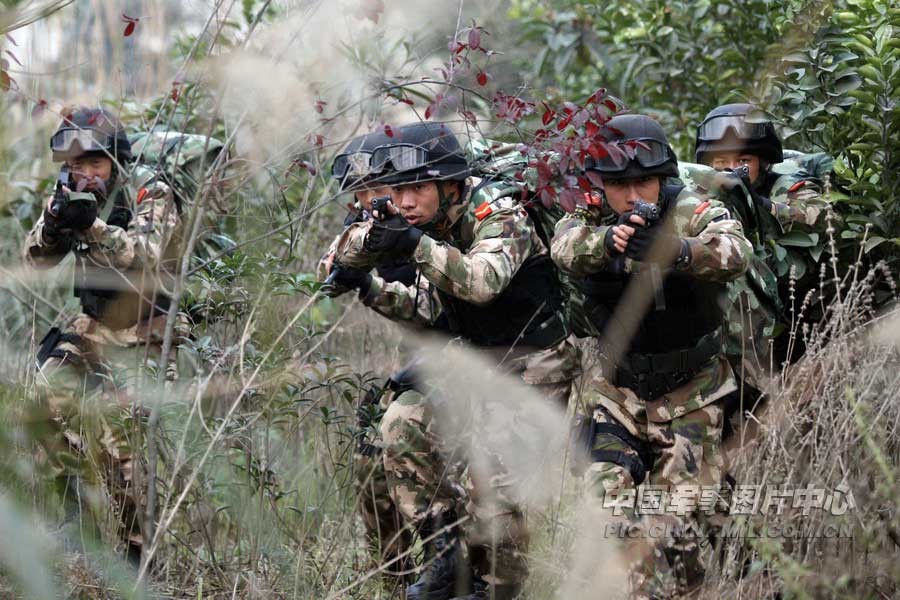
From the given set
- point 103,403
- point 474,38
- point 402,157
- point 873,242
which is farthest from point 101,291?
point 873,242

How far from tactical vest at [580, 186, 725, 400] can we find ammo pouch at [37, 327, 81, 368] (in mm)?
2472

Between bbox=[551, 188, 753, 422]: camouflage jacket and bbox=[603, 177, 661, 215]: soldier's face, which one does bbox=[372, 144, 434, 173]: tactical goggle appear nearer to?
bbox=[551, 188, 753, 422]: camouflage jacket

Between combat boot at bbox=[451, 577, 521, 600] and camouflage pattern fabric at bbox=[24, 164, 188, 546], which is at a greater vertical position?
camouflage pattern fabric at bbox=[24, 164, 188, 546]

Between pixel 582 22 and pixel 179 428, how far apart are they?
15.3 ft

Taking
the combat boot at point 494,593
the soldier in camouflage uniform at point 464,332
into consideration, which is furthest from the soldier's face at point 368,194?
the combat boot at point 494,593

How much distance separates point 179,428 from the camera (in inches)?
146

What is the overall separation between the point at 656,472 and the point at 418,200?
A: 1.33 m

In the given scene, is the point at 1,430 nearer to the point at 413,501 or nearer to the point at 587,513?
the point at 587,513

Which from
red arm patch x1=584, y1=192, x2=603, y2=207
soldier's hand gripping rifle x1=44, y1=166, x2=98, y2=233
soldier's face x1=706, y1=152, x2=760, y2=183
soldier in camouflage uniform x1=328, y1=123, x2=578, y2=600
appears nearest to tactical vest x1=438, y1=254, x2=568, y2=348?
soldier in camouflage uniform x1=328, y1=123, x2=578, y2=600

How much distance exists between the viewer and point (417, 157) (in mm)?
4109

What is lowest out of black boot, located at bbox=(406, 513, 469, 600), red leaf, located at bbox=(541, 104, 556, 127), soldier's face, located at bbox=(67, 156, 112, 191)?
black boot, located at bbox=(406, 513, 469, 600)

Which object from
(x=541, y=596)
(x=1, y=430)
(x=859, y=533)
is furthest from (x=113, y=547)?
(x=859, y=533)

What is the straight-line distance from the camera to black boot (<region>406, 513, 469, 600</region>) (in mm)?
4059

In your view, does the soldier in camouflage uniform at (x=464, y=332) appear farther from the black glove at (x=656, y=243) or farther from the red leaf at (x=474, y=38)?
the red leaf at (x=474, y=38)
